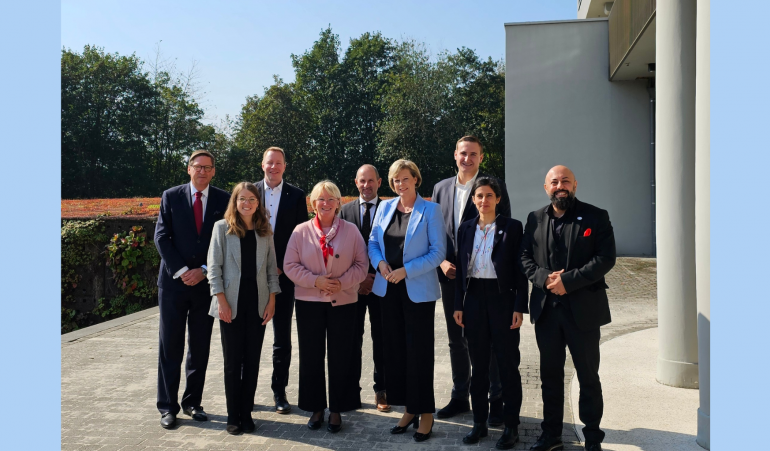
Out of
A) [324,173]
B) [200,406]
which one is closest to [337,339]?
[200,406]

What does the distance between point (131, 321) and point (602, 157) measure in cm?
1273

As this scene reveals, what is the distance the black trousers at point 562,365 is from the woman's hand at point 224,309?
231 centimetres

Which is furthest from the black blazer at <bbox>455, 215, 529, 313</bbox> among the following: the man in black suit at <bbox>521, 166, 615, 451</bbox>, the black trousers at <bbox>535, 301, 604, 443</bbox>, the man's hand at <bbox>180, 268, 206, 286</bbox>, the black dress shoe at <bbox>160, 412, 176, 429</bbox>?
the black dress shoe at <bbox>160, 412, 176, 429</bbox>

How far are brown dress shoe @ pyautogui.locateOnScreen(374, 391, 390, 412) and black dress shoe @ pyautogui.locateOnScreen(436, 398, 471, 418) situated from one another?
17.2 inches

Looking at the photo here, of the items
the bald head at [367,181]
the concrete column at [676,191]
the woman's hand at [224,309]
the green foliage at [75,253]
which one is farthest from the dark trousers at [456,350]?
the green foliage at [75,253]

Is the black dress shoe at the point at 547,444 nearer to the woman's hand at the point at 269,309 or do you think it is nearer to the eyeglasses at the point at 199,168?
the woman's hand at the point at 269,309

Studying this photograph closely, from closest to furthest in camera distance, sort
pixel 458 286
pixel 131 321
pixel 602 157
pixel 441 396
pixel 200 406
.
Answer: pixel 458 286
pixel 200 406
pixel 441 396
pixel 131 321
pixel 602 157

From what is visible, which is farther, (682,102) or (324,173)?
(324,173)

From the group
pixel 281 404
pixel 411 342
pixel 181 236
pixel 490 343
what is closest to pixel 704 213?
pixel 490 343

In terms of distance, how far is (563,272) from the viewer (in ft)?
13.4

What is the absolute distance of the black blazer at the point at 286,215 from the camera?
5.39 meters

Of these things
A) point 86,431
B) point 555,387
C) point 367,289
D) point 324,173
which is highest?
point 324,173

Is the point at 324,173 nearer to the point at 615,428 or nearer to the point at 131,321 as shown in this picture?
the point at 131,321

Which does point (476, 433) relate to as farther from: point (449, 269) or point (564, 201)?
point (564, 201)
